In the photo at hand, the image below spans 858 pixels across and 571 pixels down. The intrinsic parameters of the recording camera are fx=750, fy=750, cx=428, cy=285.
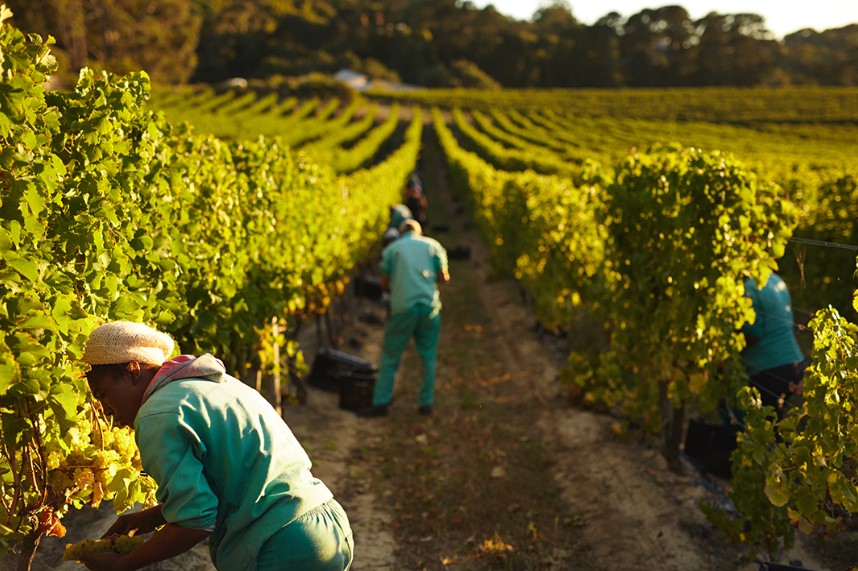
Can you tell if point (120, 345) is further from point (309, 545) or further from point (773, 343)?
point (773, 343)

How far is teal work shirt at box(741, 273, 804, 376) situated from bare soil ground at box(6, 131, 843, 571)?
1.14 m

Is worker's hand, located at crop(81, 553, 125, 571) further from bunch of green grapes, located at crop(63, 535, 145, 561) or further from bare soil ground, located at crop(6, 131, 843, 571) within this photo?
bare soil ground, located at crop(6, 131, 843, 571)

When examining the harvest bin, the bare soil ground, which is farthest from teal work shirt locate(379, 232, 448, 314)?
the bare soil ground

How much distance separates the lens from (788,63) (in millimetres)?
109250

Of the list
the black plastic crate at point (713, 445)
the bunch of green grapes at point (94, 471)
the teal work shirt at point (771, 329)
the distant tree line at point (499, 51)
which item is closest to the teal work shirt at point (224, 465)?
the bunch of green grapes at point (94, 471)

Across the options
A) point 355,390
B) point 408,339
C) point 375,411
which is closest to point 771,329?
point 408,339

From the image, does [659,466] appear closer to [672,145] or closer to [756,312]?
[756,312]

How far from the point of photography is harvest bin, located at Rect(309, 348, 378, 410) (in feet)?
26.7

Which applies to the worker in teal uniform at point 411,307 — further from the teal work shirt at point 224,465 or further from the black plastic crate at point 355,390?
the teal work shirt at point 224,465

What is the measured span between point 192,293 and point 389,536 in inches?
90.8

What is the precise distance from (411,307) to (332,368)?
5.10 ft

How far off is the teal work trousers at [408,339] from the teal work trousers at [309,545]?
512 centimetres

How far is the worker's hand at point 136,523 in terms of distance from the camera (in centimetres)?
Result: 264

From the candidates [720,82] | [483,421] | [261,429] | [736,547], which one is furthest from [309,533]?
[720,82]
